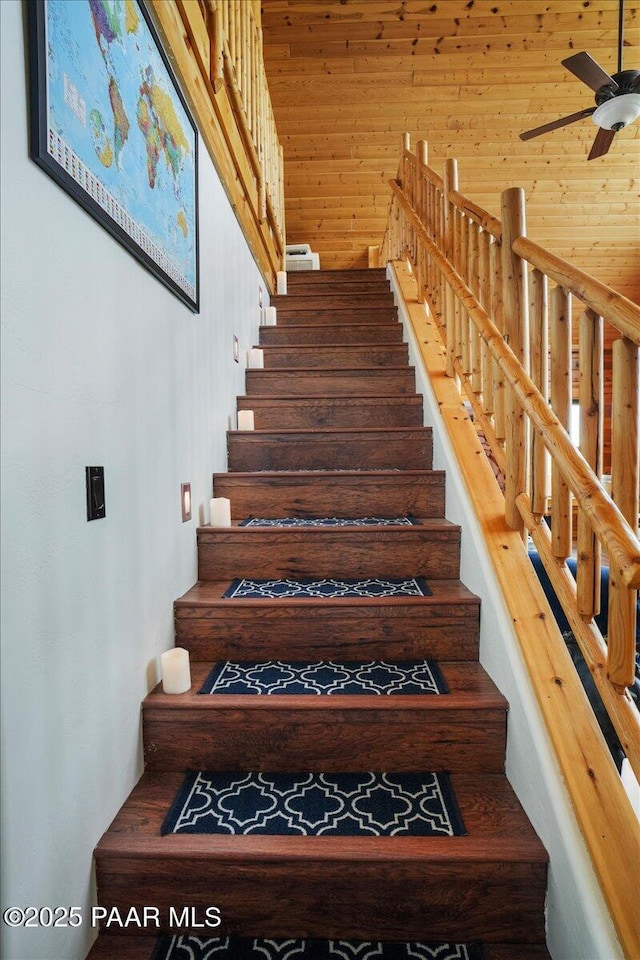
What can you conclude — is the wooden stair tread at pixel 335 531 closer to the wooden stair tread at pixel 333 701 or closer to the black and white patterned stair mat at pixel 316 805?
the wooden stair tread at pixel 333 701

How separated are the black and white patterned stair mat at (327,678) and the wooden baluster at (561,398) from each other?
0.51 metres

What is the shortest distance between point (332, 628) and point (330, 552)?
0.34 meters

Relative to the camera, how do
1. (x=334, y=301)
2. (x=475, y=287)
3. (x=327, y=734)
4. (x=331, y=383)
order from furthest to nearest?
(x=334, y=301), (x=331, y=383), (x=475, y=287), (x=327, y=734)

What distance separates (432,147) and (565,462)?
200 inches

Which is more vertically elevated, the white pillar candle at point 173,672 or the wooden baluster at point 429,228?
the wooden baluster at point 429,228

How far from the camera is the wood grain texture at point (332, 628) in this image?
163cm

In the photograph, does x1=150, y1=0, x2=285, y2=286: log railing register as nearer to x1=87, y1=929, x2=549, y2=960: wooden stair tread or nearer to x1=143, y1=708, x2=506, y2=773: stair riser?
x1=143, y1=708, x2=506, y2=773: stair riser

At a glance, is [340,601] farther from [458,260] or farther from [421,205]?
[421,205]

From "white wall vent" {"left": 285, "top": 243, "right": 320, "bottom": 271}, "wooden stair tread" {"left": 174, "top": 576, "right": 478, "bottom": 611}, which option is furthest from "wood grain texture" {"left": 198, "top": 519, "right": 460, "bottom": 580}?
"white wall vent" {"left": 285, "top": 243, "right": 320, "bottom": 271}

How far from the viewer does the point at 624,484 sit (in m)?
1.09

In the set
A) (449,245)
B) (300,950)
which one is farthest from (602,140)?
(300,950)

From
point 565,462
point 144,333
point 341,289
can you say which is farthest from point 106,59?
point 341,289

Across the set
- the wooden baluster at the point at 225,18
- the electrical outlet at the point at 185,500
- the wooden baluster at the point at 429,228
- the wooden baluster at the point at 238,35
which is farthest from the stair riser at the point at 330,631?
the wooden baluster at the point at 238,35

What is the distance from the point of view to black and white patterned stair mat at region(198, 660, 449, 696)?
1.45 metres
